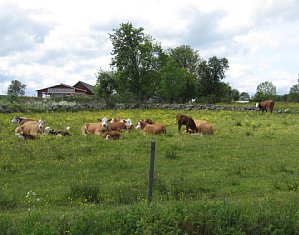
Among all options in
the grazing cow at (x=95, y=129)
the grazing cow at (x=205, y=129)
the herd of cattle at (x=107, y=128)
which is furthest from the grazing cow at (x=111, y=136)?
the grazing cow at (x=205, y=129)

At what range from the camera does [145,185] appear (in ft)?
37.9

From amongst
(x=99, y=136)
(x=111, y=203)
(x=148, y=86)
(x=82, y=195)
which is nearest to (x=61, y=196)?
(x=82, y=195)

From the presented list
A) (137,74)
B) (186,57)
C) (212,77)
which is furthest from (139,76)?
(186,57)

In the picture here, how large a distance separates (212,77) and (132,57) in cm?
3974

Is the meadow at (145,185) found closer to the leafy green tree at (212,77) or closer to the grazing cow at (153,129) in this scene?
the grazing cow at (153,129)

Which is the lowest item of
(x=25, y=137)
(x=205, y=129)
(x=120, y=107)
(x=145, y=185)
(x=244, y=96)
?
(x=145, y=185)

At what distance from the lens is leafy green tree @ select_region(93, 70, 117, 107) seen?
235ft

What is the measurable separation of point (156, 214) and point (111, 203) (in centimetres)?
254

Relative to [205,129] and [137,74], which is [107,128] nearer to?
[205,129]

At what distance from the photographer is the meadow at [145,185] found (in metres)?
7.59

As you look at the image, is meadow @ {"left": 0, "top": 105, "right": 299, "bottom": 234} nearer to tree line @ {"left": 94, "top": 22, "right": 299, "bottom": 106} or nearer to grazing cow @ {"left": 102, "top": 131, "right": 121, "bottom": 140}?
grazing cow @ {"left": 102, "top": 131, "right": 121, "bottom": 140}

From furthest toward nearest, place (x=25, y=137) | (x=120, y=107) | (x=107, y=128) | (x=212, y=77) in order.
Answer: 1. (x=212, y=77)
2. (x=120, y=107)
3. (x=107, y=128)
4. (x=25, y=137)

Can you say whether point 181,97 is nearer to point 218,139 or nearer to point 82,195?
point 218,139

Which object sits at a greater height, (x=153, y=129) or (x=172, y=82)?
(x=172, y=82)
